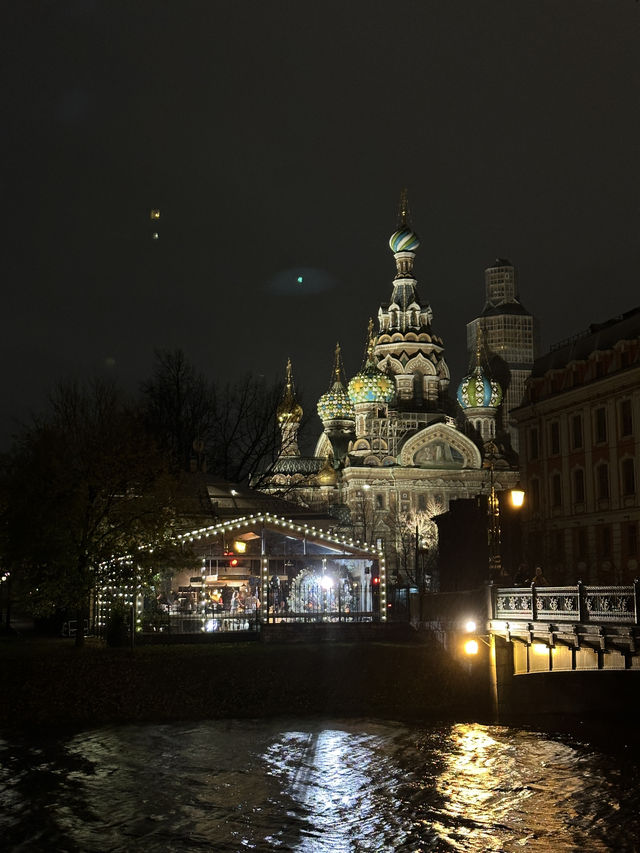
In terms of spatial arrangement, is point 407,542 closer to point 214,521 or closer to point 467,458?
point 467,458

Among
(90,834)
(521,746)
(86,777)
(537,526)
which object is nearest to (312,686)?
(521,746)

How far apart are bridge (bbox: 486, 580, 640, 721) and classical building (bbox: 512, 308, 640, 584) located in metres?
19.4

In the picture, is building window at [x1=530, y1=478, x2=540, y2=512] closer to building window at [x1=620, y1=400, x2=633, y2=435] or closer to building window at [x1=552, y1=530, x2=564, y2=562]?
building window at [x1=552, y1=530, x2=564, y2=562]

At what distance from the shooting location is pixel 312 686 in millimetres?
33969

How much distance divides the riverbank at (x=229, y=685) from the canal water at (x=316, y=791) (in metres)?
2.23

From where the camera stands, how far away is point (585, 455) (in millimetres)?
57938

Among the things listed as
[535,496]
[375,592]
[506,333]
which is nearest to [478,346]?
[506,333]

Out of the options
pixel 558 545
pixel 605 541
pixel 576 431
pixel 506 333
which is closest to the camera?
pixel 605 541

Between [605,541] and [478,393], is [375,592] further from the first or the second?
[478,393]

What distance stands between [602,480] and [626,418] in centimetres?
384

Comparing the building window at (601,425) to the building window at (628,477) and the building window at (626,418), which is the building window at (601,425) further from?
the building window at (628,477)

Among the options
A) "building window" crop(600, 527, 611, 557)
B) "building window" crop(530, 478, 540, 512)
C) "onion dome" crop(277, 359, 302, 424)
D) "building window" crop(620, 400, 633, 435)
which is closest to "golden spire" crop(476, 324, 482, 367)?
"onion dome" crop(277, 359, 302, 424)

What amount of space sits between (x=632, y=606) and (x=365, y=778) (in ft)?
21.6

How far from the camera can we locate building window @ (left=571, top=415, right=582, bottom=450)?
2309 inches
